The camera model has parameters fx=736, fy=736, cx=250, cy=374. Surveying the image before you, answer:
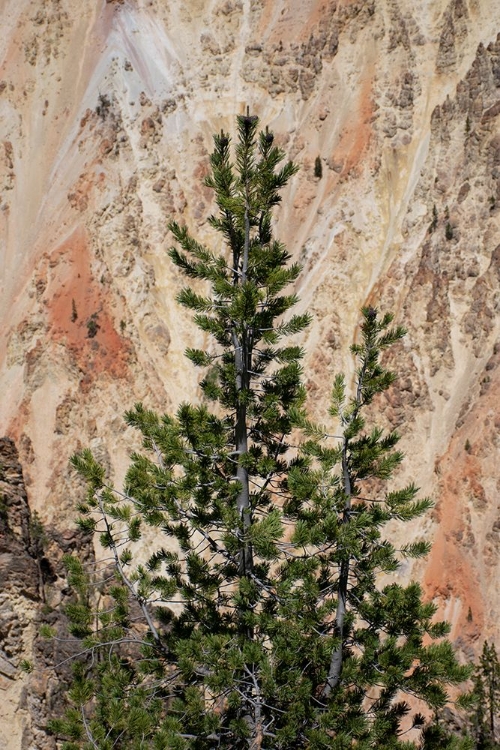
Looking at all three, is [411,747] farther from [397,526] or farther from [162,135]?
[162,135]

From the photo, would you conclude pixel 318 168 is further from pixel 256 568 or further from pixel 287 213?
pixel 256 568

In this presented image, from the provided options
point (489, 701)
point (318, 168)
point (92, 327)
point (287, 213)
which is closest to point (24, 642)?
point (489, 701)

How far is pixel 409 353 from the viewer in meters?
34.4

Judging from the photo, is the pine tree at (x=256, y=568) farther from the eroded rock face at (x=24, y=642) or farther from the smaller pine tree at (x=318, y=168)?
the smaller pine tree at (x=318, y=168)

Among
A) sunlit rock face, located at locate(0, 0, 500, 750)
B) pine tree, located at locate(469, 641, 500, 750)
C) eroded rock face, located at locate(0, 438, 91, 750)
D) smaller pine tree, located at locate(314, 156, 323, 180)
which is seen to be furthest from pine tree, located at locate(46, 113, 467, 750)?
smaller pine tree, located at locate(314, 156, 323, 180)

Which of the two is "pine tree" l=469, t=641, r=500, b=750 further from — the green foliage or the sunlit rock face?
the green foliage

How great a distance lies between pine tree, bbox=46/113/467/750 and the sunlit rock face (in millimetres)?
19339

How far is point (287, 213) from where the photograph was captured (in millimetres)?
40656

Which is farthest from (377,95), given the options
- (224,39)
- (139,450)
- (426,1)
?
(139,450)

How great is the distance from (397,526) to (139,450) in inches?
503

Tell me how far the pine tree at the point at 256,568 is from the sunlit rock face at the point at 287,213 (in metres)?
19.3

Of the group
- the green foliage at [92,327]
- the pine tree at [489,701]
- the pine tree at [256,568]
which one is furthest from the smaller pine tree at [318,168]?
the pine tree at [256,568]

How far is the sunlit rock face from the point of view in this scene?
110 ft

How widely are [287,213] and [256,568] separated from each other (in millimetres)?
31159
